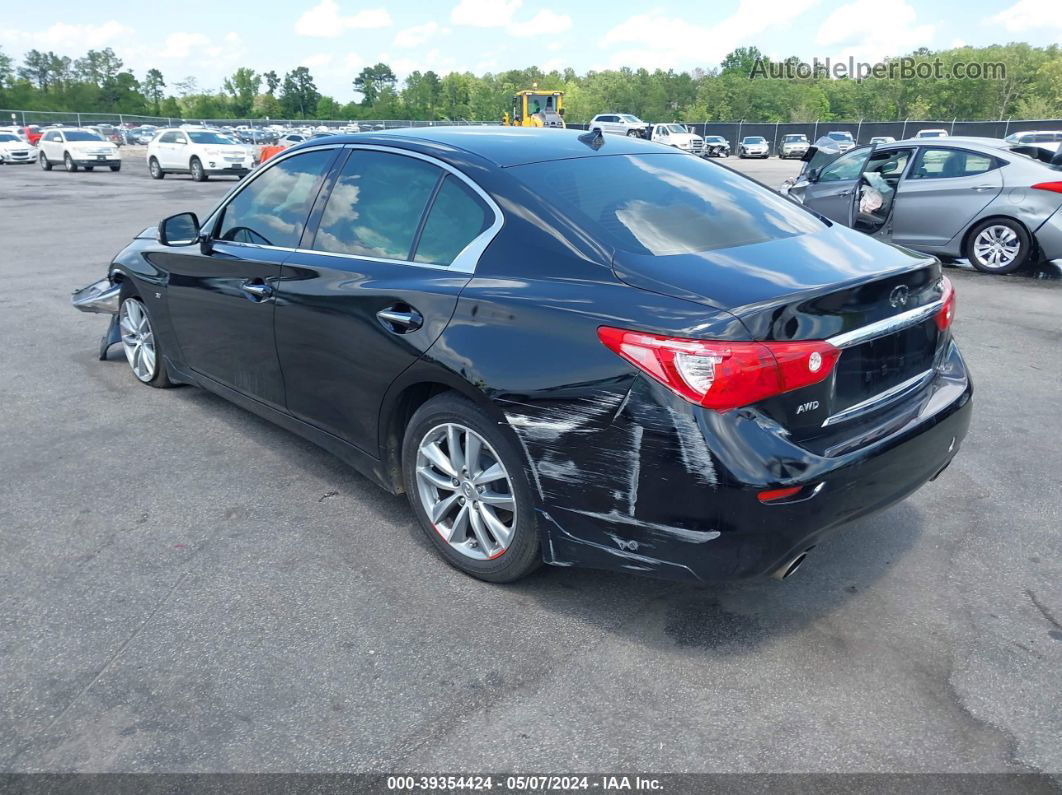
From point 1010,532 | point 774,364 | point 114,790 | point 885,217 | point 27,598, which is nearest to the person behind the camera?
point 114,790

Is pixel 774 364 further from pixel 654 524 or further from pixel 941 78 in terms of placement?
pixel 941 78

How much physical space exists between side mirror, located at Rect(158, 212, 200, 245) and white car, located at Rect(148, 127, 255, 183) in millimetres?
25472

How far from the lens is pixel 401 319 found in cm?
334

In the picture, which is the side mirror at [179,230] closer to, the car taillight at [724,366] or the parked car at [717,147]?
the car taillight at [724,366]

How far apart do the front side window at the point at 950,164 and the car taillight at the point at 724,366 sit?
9.01m

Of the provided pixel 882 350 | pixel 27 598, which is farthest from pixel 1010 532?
pixel 27 598

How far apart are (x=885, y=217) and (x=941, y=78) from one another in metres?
117

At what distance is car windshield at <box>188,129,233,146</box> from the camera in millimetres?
28766

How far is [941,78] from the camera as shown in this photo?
362ft

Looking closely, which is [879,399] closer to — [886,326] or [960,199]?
[886,326]

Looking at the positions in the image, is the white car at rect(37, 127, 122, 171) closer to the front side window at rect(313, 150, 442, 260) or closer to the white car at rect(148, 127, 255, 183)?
the white car at rect(148, 127, 255, 183)

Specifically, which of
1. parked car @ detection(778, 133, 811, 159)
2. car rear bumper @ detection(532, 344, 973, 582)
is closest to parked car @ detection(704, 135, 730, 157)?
parked car @ detection(778, 133, 811, 159)

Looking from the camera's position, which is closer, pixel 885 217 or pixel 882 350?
pixel 882 350

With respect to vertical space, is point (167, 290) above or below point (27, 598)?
above
